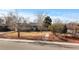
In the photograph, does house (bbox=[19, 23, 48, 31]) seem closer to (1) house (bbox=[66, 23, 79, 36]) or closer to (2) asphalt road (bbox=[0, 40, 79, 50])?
(2) asphalt road (bbox=[0, 40, 79, 50])

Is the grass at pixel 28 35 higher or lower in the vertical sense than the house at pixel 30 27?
lower

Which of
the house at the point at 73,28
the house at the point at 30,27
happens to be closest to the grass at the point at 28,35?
the house at the point at 30,27

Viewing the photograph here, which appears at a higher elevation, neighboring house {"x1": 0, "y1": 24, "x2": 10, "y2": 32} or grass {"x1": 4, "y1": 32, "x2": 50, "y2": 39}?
neighboring house {"x1": 0, "y1": 24, "x2": 10, "y2": 32}

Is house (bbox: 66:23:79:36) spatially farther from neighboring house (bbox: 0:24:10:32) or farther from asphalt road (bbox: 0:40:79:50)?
neighboring house (bbox: 0:24:10:32)

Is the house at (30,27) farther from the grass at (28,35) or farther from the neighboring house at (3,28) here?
the neighboring house at (3,28)

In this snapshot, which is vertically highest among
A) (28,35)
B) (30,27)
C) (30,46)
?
(30,27)

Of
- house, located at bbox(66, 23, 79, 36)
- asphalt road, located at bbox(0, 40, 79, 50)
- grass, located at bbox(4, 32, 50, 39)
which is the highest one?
house, located at bbox(66, 23, 79, 36)

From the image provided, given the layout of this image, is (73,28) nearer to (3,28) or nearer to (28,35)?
(28,35)

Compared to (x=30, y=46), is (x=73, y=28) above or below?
above

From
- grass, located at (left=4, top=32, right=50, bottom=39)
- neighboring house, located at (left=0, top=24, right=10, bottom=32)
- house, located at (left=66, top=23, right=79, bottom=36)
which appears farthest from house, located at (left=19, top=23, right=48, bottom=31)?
house, located at (left=66, top=23, right=79, bottom=36)

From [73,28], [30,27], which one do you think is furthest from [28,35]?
[73,28]
